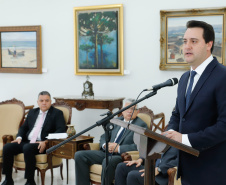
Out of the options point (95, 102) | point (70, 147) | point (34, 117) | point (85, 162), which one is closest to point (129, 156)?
point (85, 162)

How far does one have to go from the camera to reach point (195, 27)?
218 cm

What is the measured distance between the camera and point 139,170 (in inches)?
155

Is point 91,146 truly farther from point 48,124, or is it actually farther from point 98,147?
point 48,124

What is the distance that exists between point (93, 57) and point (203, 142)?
4968 millimetres

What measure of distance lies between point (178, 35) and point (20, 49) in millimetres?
3377

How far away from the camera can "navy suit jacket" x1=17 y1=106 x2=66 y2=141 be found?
5.38 meters

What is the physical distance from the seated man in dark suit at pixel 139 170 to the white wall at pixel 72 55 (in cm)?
242

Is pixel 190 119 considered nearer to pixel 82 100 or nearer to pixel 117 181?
pixel 117 181

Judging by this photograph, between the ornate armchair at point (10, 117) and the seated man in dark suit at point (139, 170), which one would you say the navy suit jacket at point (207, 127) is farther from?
the ornate armchair at point (10, 117)

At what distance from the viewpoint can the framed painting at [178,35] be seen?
19.5 ft

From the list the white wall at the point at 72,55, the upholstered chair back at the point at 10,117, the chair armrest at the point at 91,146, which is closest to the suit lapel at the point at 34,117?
the upholstered chair back at the point at 10,117

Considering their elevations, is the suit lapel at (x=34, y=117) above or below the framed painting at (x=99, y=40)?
below

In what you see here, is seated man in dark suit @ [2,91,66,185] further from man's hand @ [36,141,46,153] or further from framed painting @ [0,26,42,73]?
framed painting @ [0,26,42,73]

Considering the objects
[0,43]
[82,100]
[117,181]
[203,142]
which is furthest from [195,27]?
[0,43]
